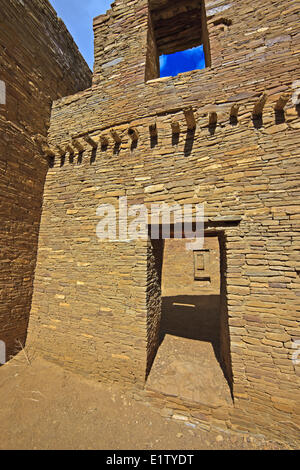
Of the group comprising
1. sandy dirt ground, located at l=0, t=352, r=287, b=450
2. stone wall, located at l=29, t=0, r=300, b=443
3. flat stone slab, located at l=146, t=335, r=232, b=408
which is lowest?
sandy dirt ground, located at l=0, t=352, r=287, b=450

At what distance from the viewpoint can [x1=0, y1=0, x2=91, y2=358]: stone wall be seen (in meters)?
4.63

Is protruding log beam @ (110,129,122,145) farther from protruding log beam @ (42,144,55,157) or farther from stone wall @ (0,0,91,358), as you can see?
stone wall @ (0,0,91,358)

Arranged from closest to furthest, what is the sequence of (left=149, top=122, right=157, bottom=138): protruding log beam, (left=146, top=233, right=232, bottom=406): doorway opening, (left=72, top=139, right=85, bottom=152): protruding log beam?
(left=146, top=233, right=232, bottom=406): doorway opening, (left=149, top=122, right=157, bottom=138): protruding log beam, (left=72, top=139, right=85, bottom=152): protruding log beam

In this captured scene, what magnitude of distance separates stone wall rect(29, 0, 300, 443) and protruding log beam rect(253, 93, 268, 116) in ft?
0.06

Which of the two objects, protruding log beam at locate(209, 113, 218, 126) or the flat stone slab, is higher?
protruding log beam at locate(209, 113, 218, 126)

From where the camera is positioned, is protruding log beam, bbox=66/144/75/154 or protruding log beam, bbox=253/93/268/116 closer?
protruding log beam, bbox=253/93/268/116

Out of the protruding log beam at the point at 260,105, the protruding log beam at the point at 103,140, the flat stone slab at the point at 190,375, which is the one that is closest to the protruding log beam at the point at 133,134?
the protruding log beam at the point at 103,140

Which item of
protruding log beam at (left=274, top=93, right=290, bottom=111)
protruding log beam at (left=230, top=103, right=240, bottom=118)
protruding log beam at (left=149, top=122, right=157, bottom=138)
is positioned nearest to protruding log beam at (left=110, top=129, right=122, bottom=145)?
protruding log beam at (left=149, top=122, right=157, bottom=138)

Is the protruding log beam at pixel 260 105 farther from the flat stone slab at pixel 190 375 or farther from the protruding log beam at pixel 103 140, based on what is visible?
the flat stone slab at pixel 190 375

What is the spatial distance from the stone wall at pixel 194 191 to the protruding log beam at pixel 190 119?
2 cm

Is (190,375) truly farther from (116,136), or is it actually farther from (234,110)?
(116,136)

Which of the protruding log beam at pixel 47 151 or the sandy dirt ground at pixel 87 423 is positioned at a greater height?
the protruding log beam at pixel 47 151

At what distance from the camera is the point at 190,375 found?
395 centimetres

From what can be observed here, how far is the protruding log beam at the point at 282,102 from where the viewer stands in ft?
10.4
